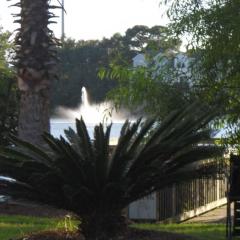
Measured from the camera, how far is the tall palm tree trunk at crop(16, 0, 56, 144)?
14.0m

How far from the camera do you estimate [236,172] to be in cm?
1122

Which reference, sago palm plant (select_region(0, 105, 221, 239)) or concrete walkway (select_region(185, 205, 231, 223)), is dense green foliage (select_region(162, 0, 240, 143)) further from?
concrete walkway (select_region(185, 205, 231, 223))

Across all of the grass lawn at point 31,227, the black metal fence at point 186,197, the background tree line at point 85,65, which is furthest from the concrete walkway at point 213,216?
the background tree line at point 85,65

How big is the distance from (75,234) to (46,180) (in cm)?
103

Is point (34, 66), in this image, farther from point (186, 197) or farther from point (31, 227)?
point (186, 197)

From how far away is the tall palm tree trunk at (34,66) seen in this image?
46.0ft

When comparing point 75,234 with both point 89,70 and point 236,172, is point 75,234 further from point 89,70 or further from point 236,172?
point 89,70

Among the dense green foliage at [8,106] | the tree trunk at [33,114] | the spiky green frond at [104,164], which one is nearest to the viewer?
the spiky green frond at [104,164]

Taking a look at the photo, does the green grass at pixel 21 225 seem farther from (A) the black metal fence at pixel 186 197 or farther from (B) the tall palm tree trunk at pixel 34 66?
(A) the black metal fence at pixel 186 197

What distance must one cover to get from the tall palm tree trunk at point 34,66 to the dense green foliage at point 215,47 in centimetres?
435

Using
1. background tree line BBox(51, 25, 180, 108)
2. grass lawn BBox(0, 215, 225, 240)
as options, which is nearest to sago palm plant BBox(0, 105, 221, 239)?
grass lawn BBox(0, 215, 225, 240)

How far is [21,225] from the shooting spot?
1197 centimetres

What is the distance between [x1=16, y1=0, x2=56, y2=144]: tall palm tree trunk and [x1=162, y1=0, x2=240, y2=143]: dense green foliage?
171 inches

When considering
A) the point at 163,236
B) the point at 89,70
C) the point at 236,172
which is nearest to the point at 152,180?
the point at 163,236
